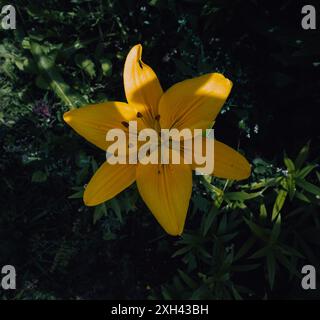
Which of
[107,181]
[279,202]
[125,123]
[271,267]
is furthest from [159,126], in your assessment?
[271,267]

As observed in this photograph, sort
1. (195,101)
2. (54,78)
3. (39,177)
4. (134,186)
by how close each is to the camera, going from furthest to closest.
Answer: (39,177)
(54,78)
(134,186)
(195,101)

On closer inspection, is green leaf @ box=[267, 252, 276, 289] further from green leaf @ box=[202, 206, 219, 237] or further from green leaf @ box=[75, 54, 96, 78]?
green leaf @ box=[75, 54, 96, 78]

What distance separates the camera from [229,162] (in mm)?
1706

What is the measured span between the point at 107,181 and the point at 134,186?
540mm

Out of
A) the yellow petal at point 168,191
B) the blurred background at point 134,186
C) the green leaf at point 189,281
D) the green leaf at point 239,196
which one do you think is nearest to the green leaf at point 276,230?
the blurred background at point 134,186

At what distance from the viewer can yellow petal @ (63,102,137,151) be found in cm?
171

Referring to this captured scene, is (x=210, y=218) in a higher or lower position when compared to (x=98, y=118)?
lower

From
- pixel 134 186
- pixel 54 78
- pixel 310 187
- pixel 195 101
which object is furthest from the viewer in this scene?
pixel 54 78

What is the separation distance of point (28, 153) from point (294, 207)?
1.25 m

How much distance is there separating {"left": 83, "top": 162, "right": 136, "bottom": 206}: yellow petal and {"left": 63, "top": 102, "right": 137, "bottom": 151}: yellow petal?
9cm

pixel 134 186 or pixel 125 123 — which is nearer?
pixel 125 123

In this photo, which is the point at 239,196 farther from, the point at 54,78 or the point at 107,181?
the point at 54,78

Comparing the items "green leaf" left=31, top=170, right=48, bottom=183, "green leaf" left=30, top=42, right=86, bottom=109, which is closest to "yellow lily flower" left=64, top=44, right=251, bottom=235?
"green leaf" left=30, top=42, right=86, bottom=109

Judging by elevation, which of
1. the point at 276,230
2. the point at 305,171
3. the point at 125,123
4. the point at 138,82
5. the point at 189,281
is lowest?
the point at 189,281
